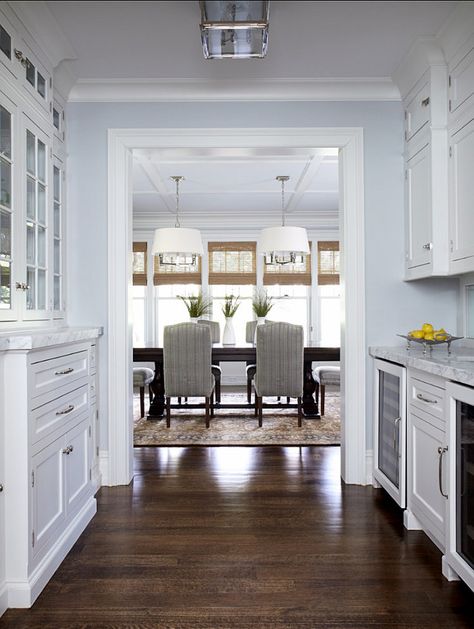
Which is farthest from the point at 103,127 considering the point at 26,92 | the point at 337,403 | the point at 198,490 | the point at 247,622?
the point at 337,403

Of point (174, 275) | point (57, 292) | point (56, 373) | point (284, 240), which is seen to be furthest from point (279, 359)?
point (174, 275)

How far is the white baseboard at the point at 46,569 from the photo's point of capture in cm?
186

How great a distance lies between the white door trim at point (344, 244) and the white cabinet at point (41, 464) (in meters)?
0.67

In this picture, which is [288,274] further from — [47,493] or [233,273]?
[47,493]

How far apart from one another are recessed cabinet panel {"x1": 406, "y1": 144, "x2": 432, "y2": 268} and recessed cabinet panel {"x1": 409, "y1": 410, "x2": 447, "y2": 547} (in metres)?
1.05

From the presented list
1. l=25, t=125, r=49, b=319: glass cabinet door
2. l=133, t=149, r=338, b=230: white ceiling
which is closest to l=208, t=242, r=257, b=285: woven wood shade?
l=133, t=149, r=338, b=230: white ceiling

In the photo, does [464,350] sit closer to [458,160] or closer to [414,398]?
[414,398]

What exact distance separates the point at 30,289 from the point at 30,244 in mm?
236

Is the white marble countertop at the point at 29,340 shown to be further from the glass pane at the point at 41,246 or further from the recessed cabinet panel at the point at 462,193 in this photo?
the recessed cabinet panel at the point at 462,193

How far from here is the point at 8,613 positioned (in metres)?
1.83

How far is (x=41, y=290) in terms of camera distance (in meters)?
2.76

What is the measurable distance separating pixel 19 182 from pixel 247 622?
212 centimetres

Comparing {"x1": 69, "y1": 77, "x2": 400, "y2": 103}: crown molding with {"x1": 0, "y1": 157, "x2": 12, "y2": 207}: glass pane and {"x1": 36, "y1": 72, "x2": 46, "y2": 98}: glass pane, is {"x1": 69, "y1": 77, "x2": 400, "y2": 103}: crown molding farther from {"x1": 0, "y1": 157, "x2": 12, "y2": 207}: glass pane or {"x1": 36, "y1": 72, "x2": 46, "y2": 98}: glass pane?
{"x1": 0, "y1": 157, "x2": 12, "y2": 207}: glass pane

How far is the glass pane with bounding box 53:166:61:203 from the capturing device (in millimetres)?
3042
